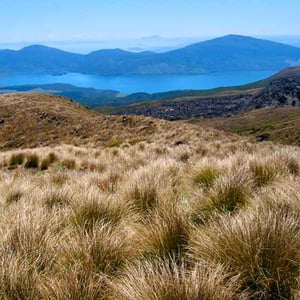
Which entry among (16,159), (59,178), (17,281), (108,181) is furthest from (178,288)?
(16,159)

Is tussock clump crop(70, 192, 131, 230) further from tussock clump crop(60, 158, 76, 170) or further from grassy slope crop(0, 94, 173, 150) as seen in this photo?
grassy slope crop(0, 94, 173, 150)

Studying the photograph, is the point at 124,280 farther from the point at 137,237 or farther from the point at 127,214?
the point at 127,214

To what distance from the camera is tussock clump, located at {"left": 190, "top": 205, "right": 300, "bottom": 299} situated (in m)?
2.49

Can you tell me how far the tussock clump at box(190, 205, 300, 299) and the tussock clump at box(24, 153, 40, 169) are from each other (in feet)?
34.2

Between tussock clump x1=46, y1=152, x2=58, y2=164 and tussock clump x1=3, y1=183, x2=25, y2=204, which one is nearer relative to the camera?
tussock clump x1=3, y1=183, x2=25, y2=204

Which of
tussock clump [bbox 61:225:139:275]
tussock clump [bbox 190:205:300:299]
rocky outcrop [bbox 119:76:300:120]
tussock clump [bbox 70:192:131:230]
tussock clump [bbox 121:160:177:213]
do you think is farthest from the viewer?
rocky outcrop [bbox 119:76:300:120]

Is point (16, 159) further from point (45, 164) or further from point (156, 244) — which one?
point (156, 244)

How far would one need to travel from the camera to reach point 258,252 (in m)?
2.60

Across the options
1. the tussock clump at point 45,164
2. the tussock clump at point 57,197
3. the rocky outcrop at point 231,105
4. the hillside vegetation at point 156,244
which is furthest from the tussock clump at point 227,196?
the rocky outcrop at point 231,105

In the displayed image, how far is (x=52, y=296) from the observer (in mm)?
2410

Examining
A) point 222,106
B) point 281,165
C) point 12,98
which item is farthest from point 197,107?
point 281,165

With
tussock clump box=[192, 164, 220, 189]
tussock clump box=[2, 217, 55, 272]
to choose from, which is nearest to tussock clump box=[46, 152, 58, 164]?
tussock clump box=[192, 164, 220, 189]

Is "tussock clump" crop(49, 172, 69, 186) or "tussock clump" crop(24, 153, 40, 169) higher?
"tussock clump" crop(49, 172, 69, 186)

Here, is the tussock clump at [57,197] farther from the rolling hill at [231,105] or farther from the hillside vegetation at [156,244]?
the rolling hill at [231,105]
